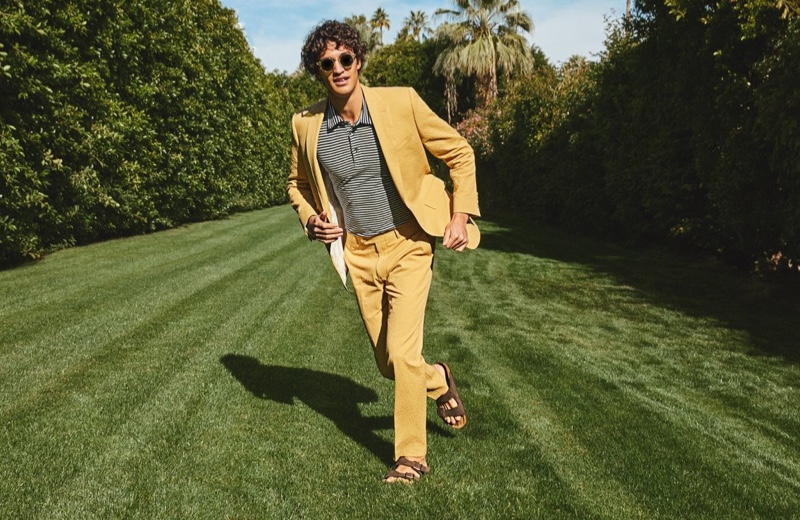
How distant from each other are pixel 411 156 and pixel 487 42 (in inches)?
1378

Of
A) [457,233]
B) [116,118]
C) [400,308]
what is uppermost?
[116,118]

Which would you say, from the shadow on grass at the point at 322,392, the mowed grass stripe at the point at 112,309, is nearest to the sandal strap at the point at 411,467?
the shadow on grass at the point at 322,392

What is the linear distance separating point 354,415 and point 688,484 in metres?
2.03

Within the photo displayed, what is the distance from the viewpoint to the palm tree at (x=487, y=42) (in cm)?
3628

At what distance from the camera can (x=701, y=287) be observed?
938cm

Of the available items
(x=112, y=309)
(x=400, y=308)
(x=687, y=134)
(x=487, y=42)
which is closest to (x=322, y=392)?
(x=400, y=308)

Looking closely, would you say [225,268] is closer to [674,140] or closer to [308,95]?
[674,140]

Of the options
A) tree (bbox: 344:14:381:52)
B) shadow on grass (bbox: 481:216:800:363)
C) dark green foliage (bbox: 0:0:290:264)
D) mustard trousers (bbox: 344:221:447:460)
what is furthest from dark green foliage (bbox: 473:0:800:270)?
tree (bbox: 344:14:381:52)

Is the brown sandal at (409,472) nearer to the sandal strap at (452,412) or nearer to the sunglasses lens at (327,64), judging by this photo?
the sandal strap at (452,412)

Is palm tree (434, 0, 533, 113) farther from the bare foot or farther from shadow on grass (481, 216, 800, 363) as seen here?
the bare foot

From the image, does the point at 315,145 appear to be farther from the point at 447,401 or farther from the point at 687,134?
the point at 687,134

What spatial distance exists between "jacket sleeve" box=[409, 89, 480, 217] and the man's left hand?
46mm

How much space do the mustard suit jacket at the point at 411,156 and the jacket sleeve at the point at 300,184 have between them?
0.04 feet

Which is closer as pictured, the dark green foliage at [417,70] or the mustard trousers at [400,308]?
the mustard trousers at [400,308]
